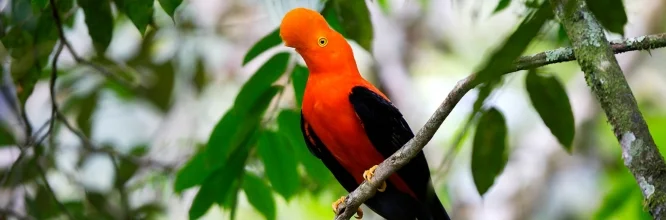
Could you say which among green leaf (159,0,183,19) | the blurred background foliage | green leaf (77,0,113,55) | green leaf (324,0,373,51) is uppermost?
green leaf (159,0,183,19)

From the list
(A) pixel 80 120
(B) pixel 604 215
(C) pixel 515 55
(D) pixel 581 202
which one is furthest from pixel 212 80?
(C) pixel 515 55

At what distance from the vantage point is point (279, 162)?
3262 millimetres

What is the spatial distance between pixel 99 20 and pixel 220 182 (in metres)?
0.77

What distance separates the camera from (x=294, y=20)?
8.52 ft

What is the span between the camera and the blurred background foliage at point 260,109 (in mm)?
2588

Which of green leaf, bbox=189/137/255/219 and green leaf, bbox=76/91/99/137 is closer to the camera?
green leaf, bbox=189/137/255/219

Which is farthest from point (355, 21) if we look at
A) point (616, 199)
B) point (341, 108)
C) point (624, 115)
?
point (616, 199)

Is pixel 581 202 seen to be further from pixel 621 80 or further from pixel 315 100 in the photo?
pixel 621 80

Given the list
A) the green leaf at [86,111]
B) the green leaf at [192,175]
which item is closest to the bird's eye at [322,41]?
the green leaf at [192,175]

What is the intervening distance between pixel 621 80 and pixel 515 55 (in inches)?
32.6

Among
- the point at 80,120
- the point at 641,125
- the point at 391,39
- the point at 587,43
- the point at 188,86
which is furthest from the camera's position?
the point at 391,39

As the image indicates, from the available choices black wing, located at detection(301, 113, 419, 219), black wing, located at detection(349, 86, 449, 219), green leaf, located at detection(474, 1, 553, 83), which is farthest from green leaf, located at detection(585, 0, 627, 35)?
black wing, located at detection(301, 113, 419, 219)

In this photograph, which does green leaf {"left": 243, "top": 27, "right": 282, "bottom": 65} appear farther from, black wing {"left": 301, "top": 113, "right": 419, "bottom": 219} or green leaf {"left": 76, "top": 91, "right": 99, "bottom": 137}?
green leaf {"left": 76, "top": 91, "right": 99, "bottom": 137}

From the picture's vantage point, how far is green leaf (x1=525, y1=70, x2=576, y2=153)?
2.37 metres
